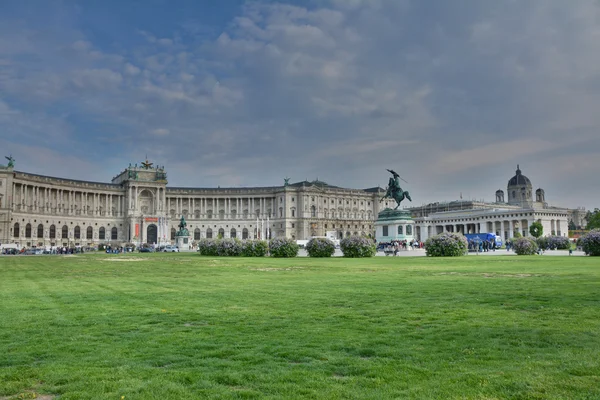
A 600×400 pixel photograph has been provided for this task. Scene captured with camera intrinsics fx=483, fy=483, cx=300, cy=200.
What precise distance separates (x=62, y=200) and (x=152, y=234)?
77.8 feet

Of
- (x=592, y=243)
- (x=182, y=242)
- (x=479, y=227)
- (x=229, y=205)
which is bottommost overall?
(x=592, y=243)

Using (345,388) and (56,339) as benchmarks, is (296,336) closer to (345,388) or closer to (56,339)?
(345,388)

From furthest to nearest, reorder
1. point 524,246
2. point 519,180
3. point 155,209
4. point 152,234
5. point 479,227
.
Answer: point 519,180, point 479,227, point 155,209, point 152,234, point 524,246

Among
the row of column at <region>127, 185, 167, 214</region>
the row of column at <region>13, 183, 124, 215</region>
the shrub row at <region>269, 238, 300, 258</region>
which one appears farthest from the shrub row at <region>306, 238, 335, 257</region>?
the row of column at <region>127, 185, 167, 214</region>

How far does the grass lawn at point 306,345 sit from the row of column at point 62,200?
10913cm

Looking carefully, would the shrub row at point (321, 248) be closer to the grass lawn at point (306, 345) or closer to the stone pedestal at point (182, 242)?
the grass lawn at point (306, 345)

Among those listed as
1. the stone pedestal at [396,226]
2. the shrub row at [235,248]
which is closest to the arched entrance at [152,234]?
the shrub row at [235,248]

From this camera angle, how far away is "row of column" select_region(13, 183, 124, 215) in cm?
11051

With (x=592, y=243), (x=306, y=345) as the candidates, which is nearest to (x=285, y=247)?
(x=592, y=243)

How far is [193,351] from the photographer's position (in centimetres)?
837

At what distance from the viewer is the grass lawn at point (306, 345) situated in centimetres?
638

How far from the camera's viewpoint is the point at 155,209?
13325 cm

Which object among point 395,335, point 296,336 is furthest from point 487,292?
point 296,336

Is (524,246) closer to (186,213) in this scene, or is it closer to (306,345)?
(306,345)
